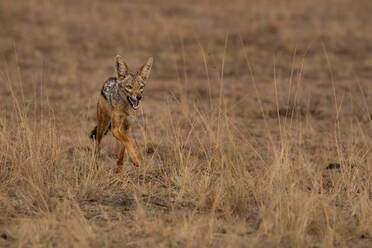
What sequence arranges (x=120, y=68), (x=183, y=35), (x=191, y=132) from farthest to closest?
(x=183, y=35)
(x=191, y=132)
(x=120, y=68)

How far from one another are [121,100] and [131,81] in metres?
0.25

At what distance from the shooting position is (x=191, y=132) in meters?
7.09

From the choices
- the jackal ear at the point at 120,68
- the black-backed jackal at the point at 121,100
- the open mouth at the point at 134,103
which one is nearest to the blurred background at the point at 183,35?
the black-backed jackal at the point at 121,100

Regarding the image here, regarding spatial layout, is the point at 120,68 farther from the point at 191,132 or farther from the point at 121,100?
the point at 191,132

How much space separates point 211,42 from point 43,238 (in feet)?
38.2

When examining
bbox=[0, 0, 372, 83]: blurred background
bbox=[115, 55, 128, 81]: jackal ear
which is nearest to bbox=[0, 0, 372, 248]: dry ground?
bbox=[0, 0, 372, 83]: blurred background

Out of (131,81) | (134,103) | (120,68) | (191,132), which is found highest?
(120,68)

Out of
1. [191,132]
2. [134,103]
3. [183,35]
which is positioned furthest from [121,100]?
[183,35]

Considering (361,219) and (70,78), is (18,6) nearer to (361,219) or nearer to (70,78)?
(70,78)

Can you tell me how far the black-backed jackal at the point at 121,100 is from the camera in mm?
6125

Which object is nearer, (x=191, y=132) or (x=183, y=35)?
(x=191, y=132)

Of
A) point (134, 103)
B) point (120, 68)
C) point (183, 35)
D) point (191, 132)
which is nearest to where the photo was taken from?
point (134, 103)

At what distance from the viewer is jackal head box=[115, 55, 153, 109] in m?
6.11

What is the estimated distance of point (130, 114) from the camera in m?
Answer: 6.33
